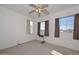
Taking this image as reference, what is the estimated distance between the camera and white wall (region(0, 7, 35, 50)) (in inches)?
121

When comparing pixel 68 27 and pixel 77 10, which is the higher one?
pixel 77 10

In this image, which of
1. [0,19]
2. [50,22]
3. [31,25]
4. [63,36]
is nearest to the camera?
[0,19]

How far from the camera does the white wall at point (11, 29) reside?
3.08 m

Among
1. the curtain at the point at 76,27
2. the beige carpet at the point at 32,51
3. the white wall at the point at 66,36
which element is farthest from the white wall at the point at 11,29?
the curtain at the point at 76,27

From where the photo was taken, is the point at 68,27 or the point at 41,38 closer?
the point at 68,27

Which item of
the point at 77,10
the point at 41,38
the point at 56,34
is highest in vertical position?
the point at 77,10

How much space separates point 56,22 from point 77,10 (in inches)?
49.2

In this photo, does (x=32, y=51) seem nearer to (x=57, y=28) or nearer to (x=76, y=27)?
(x=76, y=27)

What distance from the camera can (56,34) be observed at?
4188mm

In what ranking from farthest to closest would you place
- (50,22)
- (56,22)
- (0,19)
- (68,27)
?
(50,22)
(56,22)
(68,27)
(0,19)

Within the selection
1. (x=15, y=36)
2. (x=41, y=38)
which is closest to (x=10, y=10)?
(x=15, y=36)

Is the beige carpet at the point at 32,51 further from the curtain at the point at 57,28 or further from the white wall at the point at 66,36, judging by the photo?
the curtain at the point at 57,28

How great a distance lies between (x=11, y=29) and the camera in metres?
3.52
